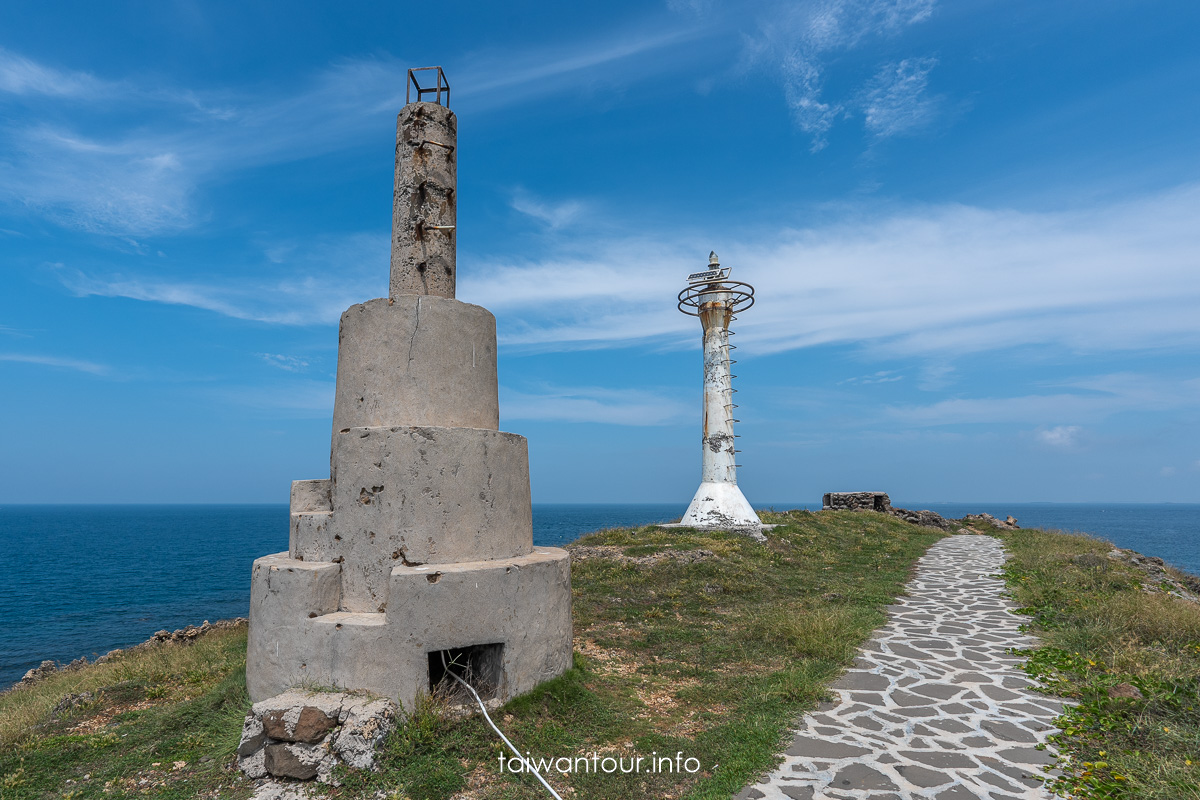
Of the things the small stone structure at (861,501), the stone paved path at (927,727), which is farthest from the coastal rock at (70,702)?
the small stone structure at (861,501)

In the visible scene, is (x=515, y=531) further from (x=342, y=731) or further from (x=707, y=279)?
(x=707, y=279)

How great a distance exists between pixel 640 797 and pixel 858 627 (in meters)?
5.71

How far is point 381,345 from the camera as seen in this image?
6.13 meters

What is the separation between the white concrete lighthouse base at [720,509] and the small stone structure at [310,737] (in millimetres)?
14358

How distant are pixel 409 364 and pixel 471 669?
9.46 ft

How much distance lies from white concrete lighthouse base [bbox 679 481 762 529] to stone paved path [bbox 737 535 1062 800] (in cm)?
861

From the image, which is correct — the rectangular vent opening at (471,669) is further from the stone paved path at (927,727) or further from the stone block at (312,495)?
the stone paved path at (927,727)

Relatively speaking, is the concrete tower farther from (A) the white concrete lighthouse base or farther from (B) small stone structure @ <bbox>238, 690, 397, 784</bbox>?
(B) small stone structure @ <bbox>238, 690, 397, 784</bbox>

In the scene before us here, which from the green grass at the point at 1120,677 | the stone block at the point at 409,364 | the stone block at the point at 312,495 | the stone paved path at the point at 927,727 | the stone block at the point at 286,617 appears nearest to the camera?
the green grass at the point at 1120,677

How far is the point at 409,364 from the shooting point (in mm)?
6113

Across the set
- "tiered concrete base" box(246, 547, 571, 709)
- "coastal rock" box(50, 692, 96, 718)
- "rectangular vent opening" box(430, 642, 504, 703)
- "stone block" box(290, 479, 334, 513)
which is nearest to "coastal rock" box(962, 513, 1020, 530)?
"tiered concrete base" box(246, 547, 571, 709)

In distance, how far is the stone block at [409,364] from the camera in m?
6.09

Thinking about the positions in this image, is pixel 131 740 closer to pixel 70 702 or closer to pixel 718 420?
pixel 70 702

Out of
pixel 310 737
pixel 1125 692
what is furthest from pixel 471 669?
pixel 1125 692
